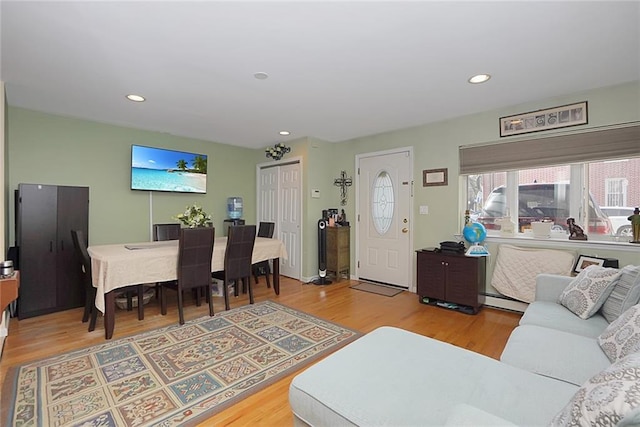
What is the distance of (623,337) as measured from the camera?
1445mm

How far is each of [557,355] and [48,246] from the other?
4.61 metres

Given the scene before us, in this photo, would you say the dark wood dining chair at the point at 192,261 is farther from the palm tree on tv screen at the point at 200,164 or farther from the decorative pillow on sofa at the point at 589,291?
the decorative pillow on sofa at the point at 589,291

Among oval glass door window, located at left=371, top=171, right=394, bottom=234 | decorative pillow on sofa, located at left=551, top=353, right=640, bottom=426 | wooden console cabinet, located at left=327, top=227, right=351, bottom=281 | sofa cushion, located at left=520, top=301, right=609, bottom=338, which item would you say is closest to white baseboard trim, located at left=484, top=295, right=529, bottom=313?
sofa cushion, located at left=520, top=301, right=609, bottom=338

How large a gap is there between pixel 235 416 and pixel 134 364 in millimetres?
1062

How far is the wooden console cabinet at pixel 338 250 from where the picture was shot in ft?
16.0

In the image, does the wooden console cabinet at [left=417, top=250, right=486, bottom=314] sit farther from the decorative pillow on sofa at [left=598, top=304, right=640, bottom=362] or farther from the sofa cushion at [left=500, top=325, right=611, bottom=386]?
the decorative pillow on sofa at [left=598, top=304, right=640, bottom=362]

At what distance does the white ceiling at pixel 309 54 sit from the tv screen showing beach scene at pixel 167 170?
33.1 inches

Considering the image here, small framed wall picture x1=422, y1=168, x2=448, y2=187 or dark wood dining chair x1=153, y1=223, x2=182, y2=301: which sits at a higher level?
small framed wall picture x1=422, y1=168, x2=448, y2=187

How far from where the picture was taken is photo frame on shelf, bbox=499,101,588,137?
3016 millimetres

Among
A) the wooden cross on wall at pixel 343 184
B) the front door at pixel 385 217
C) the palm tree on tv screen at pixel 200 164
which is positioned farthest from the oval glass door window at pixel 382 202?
the palm tree on tv screen at pixel 200 164

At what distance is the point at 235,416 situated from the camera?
175 centimetres

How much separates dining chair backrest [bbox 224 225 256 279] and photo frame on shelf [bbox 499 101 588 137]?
3.21 meters

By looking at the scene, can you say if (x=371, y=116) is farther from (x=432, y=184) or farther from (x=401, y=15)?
(x=401, y=15)

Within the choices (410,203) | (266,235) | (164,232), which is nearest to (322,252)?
(266,235)
